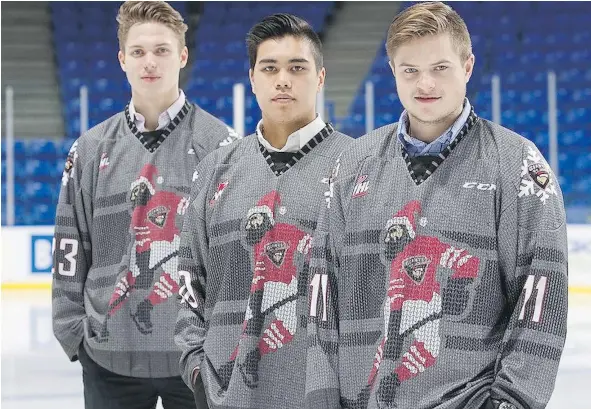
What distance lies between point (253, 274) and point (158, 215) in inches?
20.5

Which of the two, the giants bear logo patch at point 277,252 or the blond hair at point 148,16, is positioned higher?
the blond hair at point 148,16

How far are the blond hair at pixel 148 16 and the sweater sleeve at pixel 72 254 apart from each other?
0.32 meters

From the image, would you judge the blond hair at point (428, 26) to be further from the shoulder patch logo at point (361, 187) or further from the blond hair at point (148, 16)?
the blond hair at point (148, 16)

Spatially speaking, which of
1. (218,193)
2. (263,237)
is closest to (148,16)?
(218,193)

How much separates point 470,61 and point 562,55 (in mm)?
9459

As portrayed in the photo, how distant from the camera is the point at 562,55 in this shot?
419 inches

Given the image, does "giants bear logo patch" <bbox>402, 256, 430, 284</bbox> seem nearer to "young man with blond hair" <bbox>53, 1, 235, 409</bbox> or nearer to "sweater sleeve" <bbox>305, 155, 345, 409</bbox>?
"sweater sleeve" <bbox>305, 155, 345, 409</bbox>

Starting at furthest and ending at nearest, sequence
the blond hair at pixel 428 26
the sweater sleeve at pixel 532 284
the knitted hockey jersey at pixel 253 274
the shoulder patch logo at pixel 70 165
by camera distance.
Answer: the shoulder patch logo at pixel 70 165, the knitted hockey jersey at pixel 253 274, the blond hair at pixel 428 26, the sweater sleeve at pixel 532 284

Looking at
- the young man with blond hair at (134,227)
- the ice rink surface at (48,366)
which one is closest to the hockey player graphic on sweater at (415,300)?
the young man with blond hair at (134,227)

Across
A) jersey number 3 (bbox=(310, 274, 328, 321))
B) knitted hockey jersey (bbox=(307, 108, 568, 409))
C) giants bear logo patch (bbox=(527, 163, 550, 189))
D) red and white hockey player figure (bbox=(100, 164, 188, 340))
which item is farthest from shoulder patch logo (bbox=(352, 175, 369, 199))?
red and white hockey player figure (bbox=(100, 164, 188, 340))

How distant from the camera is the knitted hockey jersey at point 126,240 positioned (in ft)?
7.59

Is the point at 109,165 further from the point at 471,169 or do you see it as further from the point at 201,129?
the point at 471,169

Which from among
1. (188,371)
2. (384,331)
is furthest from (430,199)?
(188,371)

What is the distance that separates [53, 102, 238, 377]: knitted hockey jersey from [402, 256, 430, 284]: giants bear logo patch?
3.00 ft
